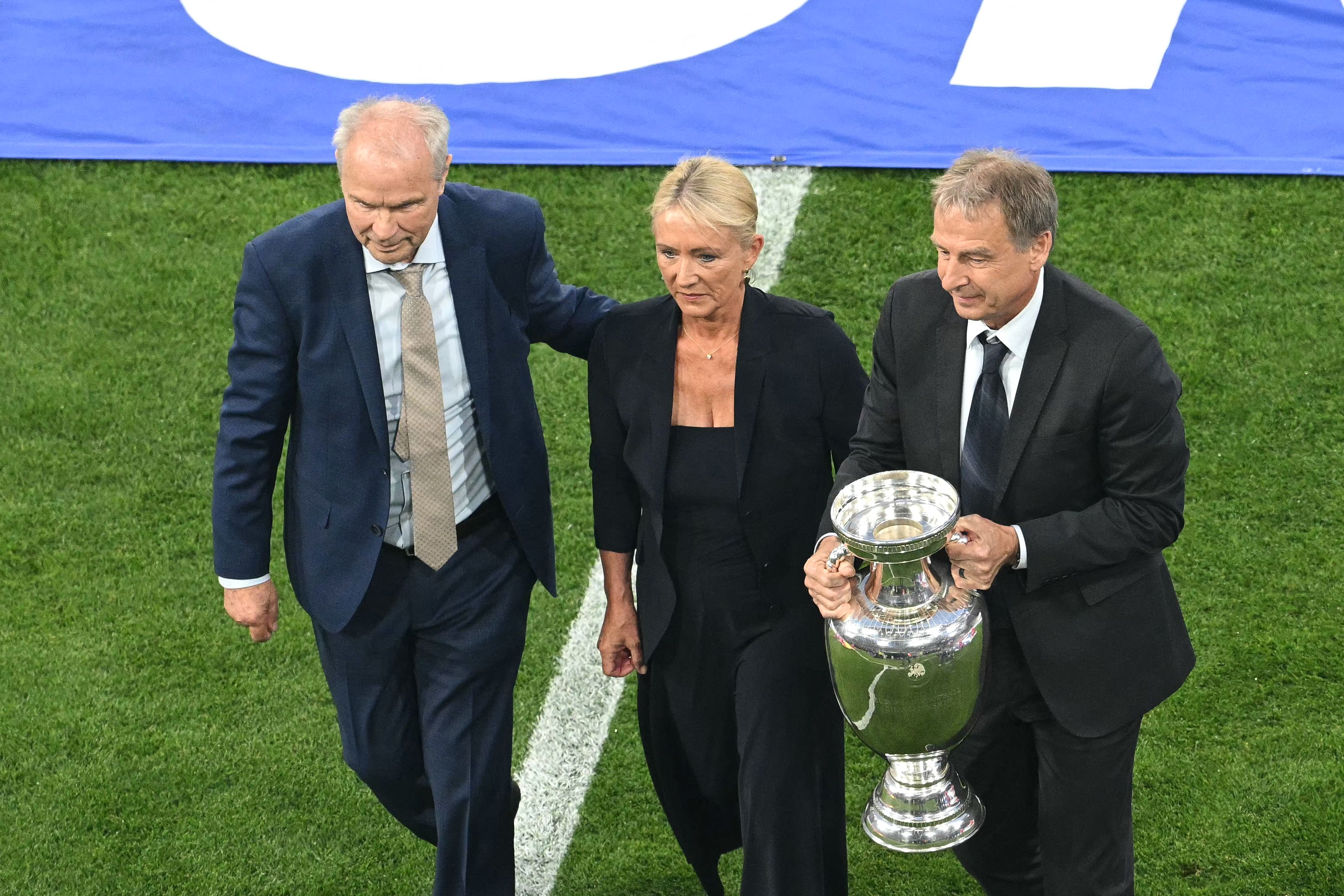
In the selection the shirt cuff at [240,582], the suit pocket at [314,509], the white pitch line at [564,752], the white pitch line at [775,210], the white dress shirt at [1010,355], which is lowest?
the white pitch line at [564,752]

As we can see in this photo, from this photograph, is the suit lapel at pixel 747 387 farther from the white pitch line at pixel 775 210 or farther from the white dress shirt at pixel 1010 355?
the white pitch line at pixel 775 210

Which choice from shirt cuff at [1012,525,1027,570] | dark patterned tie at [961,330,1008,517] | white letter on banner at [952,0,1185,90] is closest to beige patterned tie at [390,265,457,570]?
dark patterned tie at [961,330,1008,517]

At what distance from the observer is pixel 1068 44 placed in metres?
7.48

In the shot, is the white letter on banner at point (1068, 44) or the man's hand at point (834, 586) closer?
the man's hand at point (834, 586)

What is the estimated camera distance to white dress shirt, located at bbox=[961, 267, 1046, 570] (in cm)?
319

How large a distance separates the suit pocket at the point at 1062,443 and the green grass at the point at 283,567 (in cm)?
159

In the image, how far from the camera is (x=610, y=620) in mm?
3943

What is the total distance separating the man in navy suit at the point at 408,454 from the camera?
11.9ft

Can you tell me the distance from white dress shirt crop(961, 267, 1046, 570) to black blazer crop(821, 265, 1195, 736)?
0.04 feet

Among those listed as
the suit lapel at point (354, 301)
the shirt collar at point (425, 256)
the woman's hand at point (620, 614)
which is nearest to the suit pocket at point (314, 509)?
the suit lapel at point (354, 301)

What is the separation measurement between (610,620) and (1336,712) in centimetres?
215

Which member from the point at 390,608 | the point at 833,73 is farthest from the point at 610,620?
the point at 833,73

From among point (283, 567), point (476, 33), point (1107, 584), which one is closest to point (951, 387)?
point (1107, 584)

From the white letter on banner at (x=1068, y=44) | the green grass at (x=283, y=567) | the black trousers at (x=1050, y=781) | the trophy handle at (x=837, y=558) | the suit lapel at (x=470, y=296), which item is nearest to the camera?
the trophy handle at (x=837, y=558)
